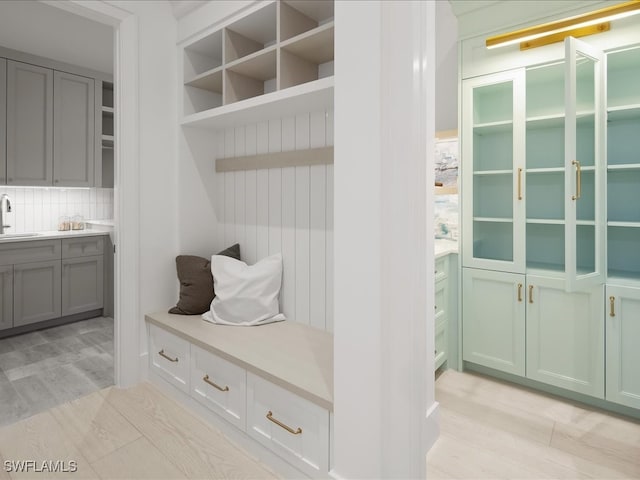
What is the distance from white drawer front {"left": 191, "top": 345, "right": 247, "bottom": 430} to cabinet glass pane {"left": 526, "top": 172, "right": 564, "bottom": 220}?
2036 millimetres

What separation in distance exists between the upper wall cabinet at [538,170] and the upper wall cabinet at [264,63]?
3.59ft

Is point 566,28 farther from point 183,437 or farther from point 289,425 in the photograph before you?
point 183,437

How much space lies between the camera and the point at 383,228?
1305 mm

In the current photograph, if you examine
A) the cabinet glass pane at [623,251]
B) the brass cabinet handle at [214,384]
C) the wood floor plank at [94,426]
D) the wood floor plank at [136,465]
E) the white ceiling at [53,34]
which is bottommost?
the wood floor plank at [136,465]

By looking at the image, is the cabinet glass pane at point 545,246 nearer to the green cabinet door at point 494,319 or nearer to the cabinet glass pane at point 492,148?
the green cabinet door at point 494,319

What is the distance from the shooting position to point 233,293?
87.9 inches

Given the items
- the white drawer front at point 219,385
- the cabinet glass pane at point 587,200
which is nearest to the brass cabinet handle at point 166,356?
the white drawer front at point 219,385

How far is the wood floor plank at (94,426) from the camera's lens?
70.6 inches

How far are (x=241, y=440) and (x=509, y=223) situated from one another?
2.07m

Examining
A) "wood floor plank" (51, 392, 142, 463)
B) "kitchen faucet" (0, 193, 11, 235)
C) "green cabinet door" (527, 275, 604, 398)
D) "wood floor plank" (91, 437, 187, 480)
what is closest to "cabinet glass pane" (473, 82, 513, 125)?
"green cabinet door" (527, 275, 604, 398)

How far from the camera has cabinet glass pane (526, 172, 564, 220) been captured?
2428mm

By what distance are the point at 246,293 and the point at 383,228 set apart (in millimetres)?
1185

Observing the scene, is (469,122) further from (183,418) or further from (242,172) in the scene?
(183,418)

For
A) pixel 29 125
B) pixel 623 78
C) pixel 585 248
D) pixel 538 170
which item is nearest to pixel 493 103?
pixel 538 170
